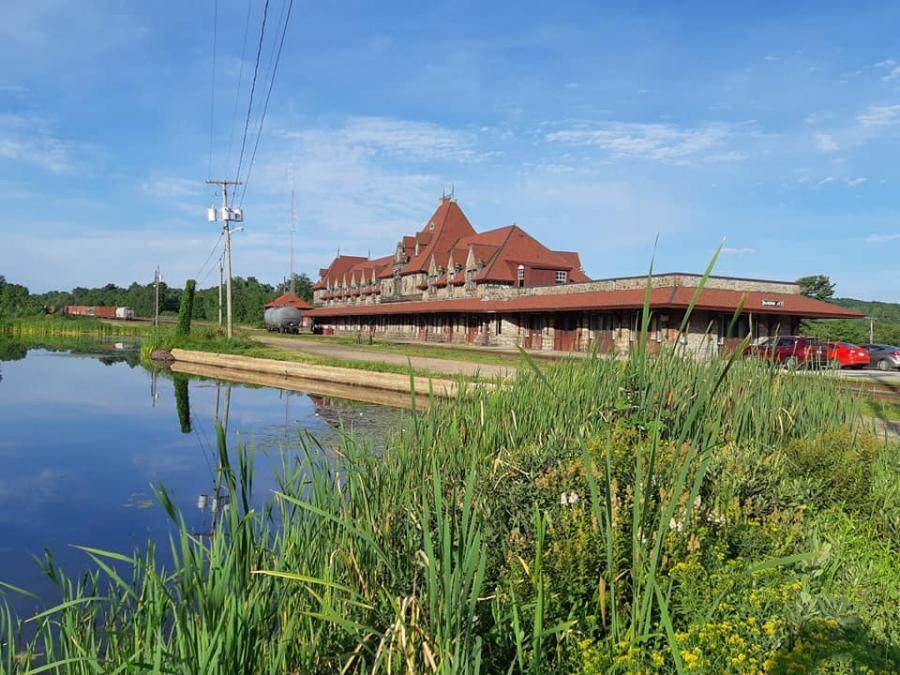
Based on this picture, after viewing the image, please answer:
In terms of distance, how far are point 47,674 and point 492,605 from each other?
312 centimetres

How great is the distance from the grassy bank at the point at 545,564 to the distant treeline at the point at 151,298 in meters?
89.0

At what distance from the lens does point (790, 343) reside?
27.5 m

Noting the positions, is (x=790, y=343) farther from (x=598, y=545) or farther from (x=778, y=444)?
(x=598, y=545)

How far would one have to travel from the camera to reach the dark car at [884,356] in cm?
3059

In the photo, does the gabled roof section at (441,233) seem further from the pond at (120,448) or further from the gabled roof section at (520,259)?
the pond at (120,448)

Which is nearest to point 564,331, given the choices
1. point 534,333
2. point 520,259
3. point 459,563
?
point 534,333

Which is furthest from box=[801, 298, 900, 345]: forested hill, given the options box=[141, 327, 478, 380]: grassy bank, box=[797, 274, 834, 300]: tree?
box=[141, 327, 478, 380]: grassy bank

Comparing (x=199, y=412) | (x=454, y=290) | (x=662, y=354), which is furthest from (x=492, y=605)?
(x=454, y=290)

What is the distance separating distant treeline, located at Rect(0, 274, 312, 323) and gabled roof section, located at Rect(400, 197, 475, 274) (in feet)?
129

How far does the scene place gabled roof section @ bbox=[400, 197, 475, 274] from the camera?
66312 mm

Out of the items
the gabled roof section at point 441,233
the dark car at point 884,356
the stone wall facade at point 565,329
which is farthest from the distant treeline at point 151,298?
the dark car at point 884,356

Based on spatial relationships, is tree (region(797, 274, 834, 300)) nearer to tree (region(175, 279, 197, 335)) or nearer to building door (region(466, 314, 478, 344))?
building door (region(466, 314, 478, 344))

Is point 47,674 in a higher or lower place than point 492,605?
lower

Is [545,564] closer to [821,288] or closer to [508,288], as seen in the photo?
[508,288]
